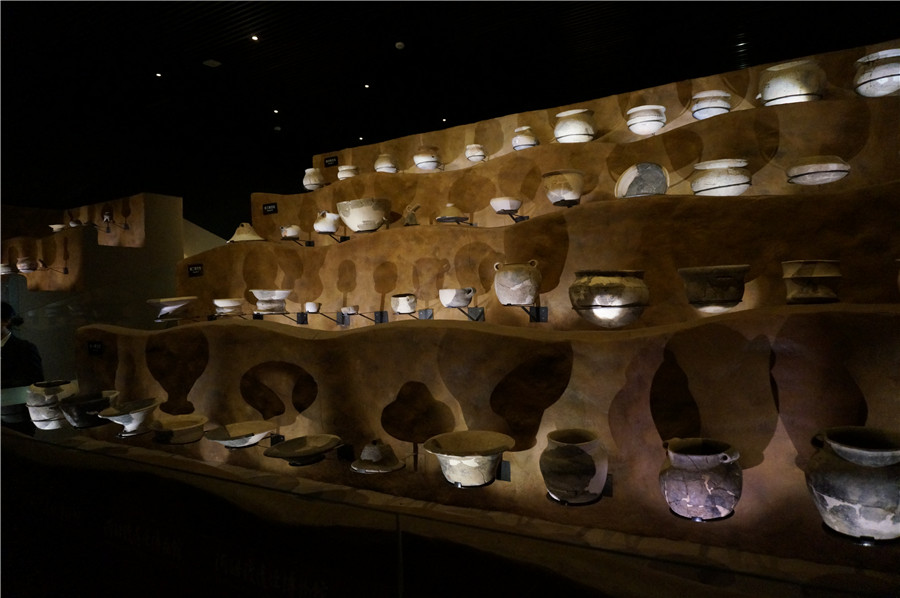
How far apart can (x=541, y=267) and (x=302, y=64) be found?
11.0 feet

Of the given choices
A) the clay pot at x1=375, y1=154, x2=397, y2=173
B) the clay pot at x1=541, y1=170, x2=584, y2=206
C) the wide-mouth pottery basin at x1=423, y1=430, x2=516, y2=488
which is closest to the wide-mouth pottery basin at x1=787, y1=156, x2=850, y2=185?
the clay pot at x1=541, y1=170, x2=584, y2=206

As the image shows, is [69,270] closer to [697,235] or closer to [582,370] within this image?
[582,370]

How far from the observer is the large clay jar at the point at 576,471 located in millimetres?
1745

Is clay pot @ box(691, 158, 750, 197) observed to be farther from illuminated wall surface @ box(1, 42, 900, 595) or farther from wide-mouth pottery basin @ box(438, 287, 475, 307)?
wide-mouth pottery basin @ box(438, 287, 475, 307)

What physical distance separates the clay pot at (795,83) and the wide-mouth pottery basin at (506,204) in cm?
178

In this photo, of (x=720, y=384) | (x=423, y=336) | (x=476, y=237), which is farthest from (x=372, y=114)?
(x=720, y=384)

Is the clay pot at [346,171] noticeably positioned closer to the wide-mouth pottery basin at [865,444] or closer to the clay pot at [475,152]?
the clay pot at [475,152]

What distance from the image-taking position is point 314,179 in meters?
5.88

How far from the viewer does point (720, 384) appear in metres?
1.98

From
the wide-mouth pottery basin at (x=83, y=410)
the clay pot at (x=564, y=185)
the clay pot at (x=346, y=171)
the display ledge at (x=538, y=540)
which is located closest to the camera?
the display ledge at (x=538, y=540)

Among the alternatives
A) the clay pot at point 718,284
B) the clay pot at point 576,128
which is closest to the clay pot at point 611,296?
the clay pot at point 718,284

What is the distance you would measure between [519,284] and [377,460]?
119 centimetres

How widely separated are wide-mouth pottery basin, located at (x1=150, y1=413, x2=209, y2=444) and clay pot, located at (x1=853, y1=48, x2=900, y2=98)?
14.9ft

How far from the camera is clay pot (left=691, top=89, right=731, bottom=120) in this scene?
373 cm
